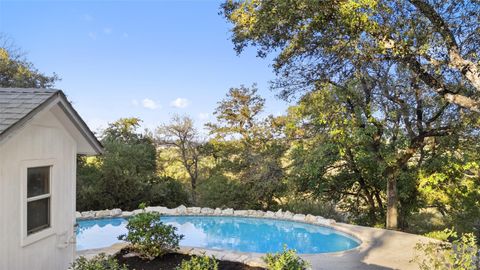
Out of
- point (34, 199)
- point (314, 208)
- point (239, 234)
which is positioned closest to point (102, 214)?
point (239, 234)

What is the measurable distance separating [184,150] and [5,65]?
9.68 m

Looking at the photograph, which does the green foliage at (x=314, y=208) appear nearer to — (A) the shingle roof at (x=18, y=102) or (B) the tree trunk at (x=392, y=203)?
(B) the tree trunk at (x=392, y=203)

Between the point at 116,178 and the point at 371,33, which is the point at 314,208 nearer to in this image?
the point at 116,178

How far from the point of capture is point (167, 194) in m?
19.0

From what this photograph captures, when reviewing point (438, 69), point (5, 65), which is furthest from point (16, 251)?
point (5, 65)

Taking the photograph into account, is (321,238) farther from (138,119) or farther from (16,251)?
(138,119)

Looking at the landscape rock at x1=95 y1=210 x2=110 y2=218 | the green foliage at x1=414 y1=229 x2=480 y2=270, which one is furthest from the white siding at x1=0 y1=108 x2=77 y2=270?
the landscape rock at x1=95 y1=210 x2=110 y2=218

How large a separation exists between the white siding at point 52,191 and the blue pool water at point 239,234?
6.09 metres

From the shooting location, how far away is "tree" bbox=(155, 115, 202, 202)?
21.5m

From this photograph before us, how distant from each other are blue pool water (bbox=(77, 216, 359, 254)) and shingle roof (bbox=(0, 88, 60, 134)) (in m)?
7.53

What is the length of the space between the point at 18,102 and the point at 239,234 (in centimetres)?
1028

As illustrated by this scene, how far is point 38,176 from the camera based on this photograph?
5.91 meters

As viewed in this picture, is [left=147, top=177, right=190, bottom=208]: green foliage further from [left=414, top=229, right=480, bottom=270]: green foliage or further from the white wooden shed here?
[left=414, top=229, right=480, bottom=270]: green foliage

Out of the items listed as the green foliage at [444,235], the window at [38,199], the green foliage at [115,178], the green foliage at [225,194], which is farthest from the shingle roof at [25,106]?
the green foliage at [225,194]
